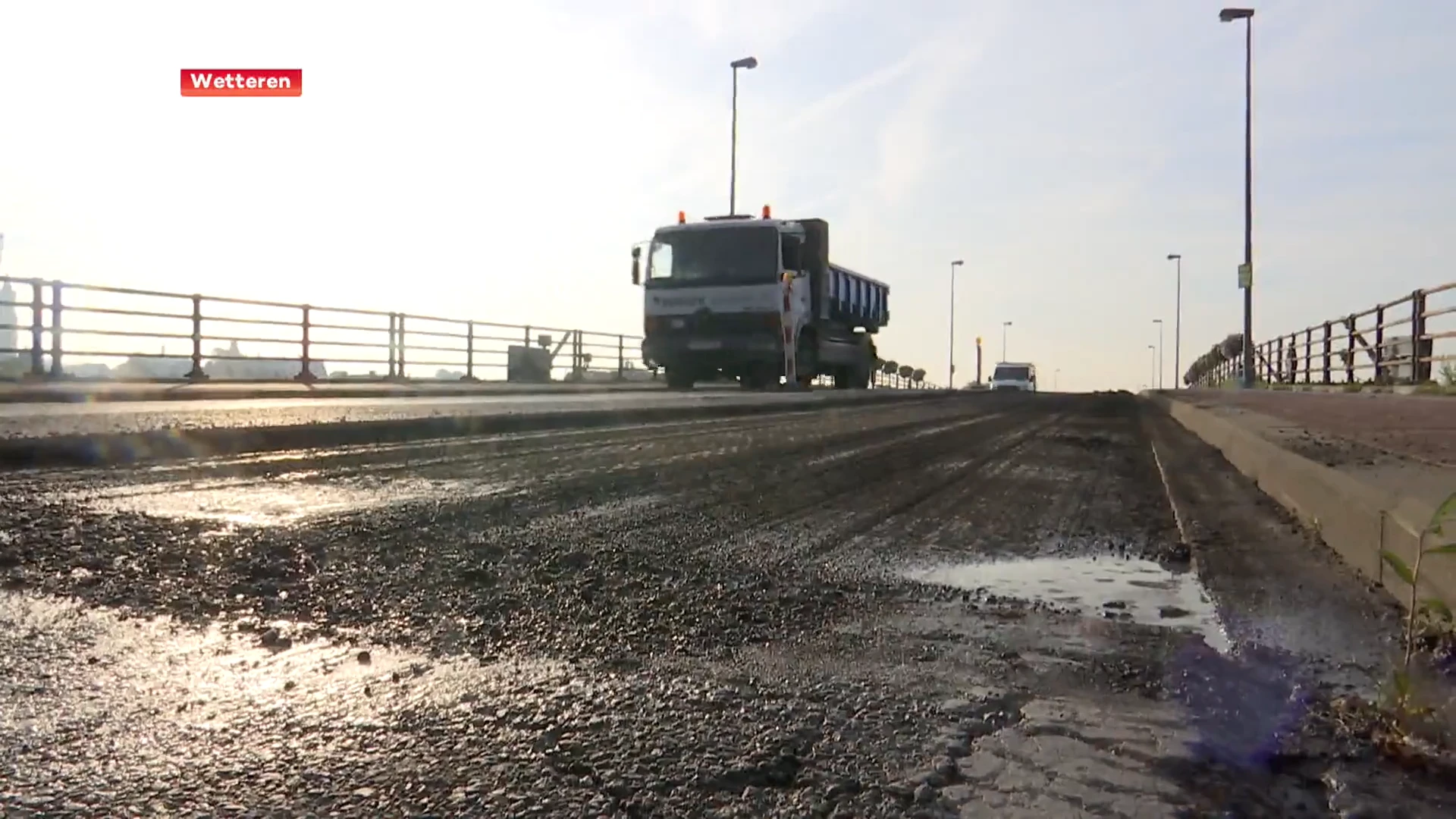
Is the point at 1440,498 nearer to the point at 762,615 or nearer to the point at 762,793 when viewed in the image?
the point at 762,615

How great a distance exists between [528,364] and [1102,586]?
24149mm

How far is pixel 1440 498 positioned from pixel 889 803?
2569mm

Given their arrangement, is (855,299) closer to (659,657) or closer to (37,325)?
(37,325)

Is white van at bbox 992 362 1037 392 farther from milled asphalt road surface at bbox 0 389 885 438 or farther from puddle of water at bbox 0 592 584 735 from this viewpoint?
puddle of water at bbox 0 592 584 735

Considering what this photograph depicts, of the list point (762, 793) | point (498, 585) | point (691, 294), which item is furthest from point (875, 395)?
point (762, 793)

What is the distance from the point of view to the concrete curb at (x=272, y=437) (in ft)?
16.3

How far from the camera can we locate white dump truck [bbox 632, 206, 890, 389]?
1984 centimetres

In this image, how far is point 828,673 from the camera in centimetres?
210

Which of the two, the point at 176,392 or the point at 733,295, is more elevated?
the point at 733,295

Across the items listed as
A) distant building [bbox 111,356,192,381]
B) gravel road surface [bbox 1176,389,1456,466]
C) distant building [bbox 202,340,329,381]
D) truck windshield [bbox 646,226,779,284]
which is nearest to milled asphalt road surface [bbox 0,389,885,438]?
gravel road surface [bbox 1176,389,1456,466]

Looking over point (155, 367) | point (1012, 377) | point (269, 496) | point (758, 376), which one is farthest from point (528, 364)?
point (1012, 377)

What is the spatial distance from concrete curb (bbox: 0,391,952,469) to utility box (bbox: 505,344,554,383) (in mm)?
16119

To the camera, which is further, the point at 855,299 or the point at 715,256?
the point at 855,299

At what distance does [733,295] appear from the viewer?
20.0 m
